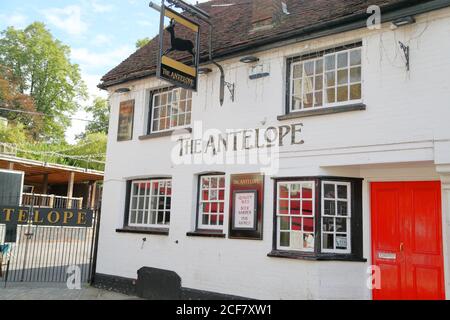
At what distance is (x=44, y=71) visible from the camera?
135 ft

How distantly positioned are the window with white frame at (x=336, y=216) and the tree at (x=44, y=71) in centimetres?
3554

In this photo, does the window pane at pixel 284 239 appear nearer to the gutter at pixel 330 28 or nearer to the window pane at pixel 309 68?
the window pane at pixel 309 68

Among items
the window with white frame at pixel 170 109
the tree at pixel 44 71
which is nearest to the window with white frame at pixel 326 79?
the window with white frame at pixel 170 109

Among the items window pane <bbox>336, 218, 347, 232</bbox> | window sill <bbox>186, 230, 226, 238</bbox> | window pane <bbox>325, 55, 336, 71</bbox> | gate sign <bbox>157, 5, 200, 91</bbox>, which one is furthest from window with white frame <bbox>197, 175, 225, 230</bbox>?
window pane <bbox>325, 55, 336, 71</bbox>

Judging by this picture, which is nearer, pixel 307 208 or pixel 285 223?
pixel 307 208

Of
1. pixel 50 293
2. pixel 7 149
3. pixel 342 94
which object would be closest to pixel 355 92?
pixel 342 94

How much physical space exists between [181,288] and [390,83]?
615 centimetres

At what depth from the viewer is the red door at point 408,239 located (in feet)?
24.8

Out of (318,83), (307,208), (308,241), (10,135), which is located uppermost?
(10,135)

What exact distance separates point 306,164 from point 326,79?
1.72 meters

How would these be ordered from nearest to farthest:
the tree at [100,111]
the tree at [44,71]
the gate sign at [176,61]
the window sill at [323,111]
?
the window sill at [323,111] → the gate sign at [176,61] → the tree at [44,71] → the tree at [100,111]

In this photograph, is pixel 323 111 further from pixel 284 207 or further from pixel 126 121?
pixel 126 121
